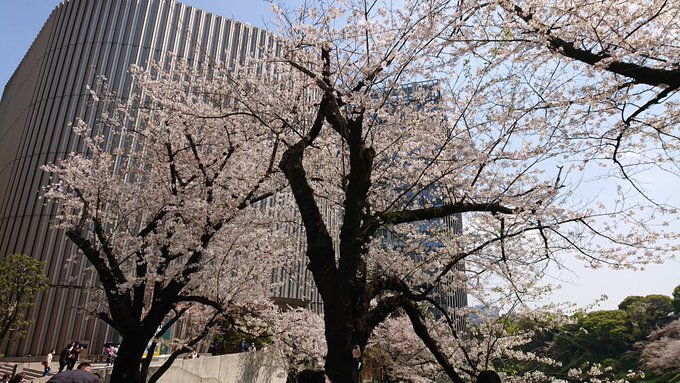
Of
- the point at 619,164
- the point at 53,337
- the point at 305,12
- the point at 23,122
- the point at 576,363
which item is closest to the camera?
the point at 619,164

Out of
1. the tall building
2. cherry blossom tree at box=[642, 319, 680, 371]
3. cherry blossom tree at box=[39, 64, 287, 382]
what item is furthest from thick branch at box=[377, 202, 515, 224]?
cherry blossom tree at box=[642, 319, 680, 371]

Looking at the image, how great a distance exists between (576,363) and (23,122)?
4547 cm

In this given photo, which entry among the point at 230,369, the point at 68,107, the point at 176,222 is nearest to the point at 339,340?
the point at 176,222

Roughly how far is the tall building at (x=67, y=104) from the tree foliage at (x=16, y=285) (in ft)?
13.1

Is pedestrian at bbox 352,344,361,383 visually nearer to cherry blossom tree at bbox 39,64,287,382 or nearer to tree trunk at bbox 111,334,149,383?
cherry blossom tree at bbox 39,64,287,382

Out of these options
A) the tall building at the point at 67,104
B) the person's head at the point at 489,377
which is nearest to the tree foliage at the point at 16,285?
the tall building at the point at 67,104

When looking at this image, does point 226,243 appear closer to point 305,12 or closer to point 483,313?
point 305,12

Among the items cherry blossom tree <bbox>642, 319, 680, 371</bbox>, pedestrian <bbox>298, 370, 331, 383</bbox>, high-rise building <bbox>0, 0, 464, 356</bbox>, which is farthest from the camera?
cherry blossom tree <bbox>642, 319, 680, 371</bbox>

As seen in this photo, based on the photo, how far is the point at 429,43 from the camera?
16.7 ft

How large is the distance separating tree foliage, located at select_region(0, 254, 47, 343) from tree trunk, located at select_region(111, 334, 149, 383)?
1100cm

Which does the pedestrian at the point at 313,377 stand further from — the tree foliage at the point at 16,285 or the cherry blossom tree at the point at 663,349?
the cherry blossom tree at the point at 663,349

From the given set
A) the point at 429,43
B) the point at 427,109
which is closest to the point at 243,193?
the point at 427,109

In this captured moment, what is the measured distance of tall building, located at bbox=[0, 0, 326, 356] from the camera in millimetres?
20203

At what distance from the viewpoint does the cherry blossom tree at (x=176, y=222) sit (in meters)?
7.32
